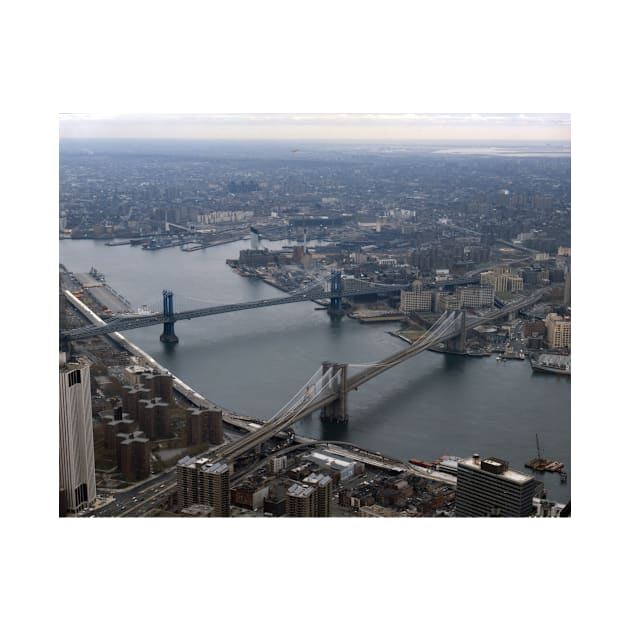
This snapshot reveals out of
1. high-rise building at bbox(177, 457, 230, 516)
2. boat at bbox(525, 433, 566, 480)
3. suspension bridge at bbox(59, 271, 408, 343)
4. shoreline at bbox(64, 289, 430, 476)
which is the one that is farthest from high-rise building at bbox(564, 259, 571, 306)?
high-rise building at bbox(177, 457, 230, 516)

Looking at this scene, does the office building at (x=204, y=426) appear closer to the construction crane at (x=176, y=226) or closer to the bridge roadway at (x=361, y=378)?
the bridge roadway at (x=361, y=378)

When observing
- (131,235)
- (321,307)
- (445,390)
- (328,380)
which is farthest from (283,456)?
(131,235)

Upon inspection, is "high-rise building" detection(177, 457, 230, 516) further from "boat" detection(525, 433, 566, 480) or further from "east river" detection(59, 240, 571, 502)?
"boat" detection(525, 433, 566, 480)

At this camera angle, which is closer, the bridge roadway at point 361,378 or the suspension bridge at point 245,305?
the bridge roadway at point 361,378

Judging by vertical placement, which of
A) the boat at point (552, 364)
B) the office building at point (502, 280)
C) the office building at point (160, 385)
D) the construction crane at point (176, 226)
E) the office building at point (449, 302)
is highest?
the construction crane at point (176, 226)

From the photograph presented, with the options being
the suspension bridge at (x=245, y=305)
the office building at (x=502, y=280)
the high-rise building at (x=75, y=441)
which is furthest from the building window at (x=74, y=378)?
A: the office building at (x=502, y=280)

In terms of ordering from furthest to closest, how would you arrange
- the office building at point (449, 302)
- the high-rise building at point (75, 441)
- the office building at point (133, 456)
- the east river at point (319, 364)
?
the office building at point (449, 302) < the east river at point (319, 364) < the office building at point (133, 456) < the high-rise building at point (75, 441)

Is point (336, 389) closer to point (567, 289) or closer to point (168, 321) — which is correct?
point (168, 321)

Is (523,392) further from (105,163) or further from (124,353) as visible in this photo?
(105,163)
